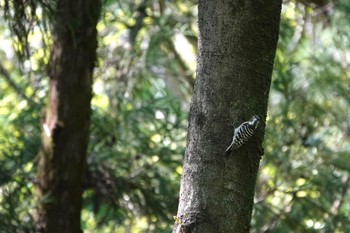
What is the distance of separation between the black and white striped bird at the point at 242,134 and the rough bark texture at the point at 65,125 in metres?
2.11

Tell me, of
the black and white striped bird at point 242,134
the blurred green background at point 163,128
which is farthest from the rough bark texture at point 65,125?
the black and white striped bird at point 242,134

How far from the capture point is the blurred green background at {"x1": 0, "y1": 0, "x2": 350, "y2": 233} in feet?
14.4

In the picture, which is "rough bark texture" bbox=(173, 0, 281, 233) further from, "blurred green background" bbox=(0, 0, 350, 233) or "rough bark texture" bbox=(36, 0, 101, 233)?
"blurred green background" bbox=(0, 0, 350, 233)

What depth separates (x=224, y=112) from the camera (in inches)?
58.7

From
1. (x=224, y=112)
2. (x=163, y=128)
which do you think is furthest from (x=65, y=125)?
(x=224, y=112)

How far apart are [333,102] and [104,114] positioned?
1.77 m

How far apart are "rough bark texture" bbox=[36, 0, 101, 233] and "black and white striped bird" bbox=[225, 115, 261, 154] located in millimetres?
2108

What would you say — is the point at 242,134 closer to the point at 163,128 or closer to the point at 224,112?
the point at 224,112

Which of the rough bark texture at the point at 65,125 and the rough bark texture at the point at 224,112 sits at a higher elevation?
the rough bark texture at the point at 65,125

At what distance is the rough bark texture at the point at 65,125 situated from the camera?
3492 mm

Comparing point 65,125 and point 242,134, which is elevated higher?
point 65,125

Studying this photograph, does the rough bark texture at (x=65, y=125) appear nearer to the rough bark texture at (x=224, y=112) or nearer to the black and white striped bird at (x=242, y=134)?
the rough bark texture at (x=224, y=112)

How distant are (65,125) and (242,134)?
2.16 metres

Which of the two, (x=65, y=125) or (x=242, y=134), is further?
(x=65, y=125)
